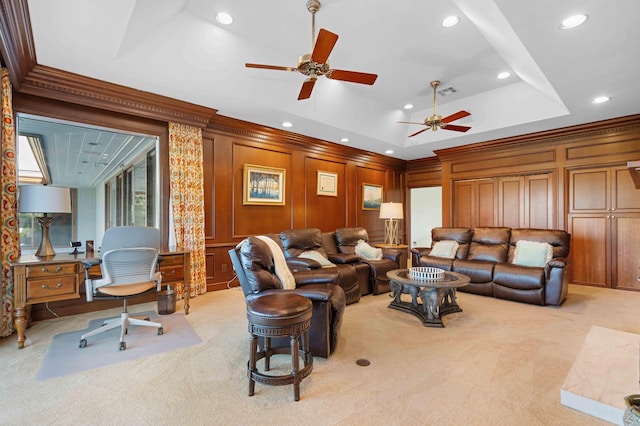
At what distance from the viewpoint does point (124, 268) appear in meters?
2.87

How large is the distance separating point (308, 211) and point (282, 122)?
73.4 inches

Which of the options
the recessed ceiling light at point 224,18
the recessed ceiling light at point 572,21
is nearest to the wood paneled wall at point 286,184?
the recessed ceiling light at point 224,18

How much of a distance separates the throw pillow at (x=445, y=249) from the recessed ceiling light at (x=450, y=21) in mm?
3334

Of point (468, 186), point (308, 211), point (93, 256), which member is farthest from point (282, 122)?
point (468, 186)

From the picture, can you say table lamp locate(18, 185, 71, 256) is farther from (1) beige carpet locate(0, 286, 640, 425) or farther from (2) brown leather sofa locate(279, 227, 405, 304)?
(2) brown leather sofa locate(279, 227, 405, 304)

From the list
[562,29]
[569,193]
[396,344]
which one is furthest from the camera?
[569,193]

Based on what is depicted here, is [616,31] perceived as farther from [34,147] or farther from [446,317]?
[34,147]

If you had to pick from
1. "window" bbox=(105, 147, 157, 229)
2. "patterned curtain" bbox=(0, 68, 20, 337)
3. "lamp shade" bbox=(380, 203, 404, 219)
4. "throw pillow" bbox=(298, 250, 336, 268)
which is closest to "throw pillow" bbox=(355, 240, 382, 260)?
"throw pillow" bbox=(298, 250, 336, 268)

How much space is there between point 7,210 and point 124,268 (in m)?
1.39

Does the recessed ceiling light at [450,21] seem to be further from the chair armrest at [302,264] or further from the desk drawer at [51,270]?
the desk drawer at [51,270]

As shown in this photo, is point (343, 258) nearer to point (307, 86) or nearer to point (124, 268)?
point (307, 86)

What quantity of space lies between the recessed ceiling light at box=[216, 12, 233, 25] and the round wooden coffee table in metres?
3.46

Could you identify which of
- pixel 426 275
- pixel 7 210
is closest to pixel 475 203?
pixel 426 275

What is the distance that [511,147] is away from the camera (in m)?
6.05
